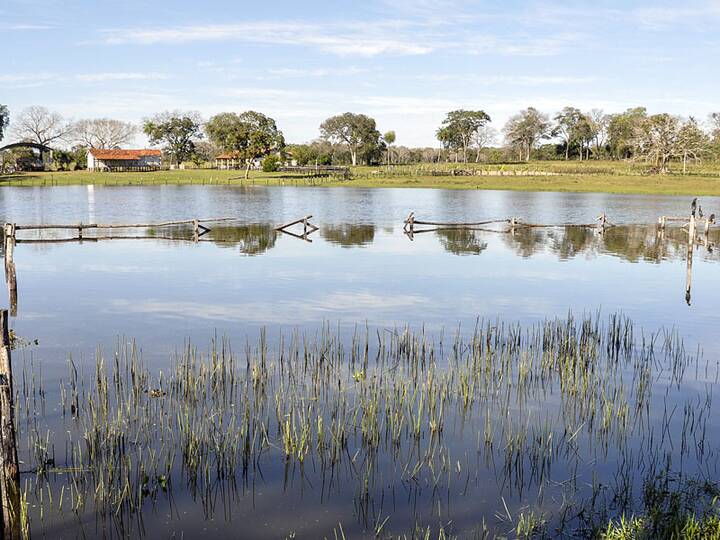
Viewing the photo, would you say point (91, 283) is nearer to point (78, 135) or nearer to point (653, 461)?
point (653, 461)

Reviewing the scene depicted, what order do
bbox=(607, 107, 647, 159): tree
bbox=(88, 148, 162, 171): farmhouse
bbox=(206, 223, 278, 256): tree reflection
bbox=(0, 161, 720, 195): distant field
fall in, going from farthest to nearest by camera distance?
bbox=(88, 148, 162, 171): farmhouse
bbox=(607, 107, 647, 159): tree
bbox=(0, 161, 720, 195): distant field
bbox=(206, 223, 278, 256): tree reflection

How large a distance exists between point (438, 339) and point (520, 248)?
23.2 meters

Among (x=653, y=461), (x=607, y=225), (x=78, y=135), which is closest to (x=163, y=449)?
(x=653, y=461)

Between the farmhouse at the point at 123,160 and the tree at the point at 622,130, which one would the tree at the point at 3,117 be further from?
the tree at the point at 622,130

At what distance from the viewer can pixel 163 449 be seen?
35.0ft

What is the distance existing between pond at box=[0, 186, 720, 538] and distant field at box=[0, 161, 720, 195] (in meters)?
73.4

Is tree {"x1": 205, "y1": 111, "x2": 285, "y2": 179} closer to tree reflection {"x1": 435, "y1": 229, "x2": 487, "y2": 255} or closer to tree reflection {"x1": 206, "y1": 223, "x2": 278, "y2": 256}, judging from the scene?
tree reflection {"x1": 206, "y1": 223, "x2": 278, "y2": 256}

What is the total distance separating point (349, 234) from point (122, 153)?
125 metres

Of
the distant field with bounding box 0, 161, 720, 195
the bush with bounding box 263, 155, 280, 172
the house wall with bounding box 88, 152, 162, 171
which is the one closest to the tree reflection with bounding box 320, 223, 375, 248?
the distant field with bounding box 0, 161, 720, 195

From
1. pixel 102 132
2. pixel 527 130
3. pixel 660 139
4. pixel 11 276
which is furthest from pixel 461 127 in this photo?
pixel 11 276

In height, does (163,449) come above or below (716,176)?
below

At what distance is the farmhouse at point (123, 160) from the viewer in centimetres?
14800

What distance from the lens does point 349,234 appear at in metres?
46.2

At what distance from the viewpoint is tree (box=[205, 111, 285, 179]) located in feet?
384
